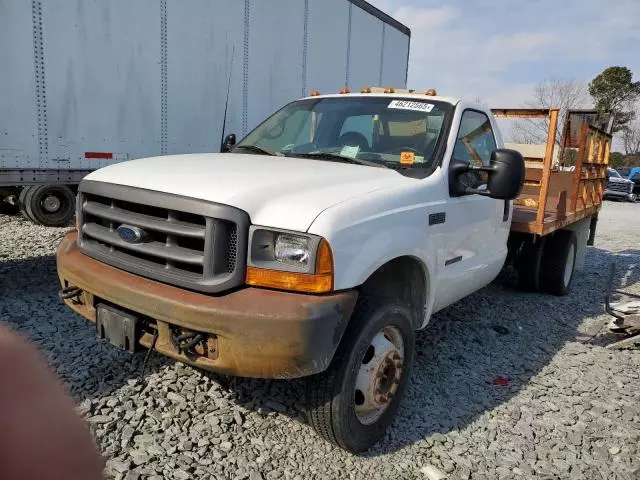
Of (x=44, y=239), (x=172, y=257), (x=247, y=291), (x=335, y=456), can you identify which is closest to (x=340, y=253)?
(x=247, y=291)

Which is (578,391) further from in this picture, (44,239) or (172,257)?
(44,239)

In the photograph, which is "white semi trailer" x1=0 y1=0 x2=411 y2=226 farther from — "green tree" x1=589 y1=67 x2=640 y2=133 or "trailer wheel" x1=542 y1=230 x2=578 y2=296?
"green tree" x1=589 y1=67 x2=640 y2=133

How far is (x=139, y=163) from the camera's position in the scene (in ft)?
10.9

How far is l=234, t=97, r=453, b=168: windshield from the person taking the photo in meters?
3.61

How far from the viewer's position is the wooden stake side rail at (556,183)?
4801 millimetres

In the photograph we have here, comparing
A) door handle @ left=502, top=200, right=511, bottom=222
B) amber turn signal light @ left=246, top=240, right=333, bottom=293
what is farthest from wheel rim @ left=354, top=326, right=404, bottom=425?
door handle @ left=502, top=200, right=511, bottom=222

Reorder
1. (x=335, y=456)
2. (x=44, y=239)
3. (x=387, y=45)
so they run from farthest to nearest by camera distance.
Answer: (x=387, y=45)
(x=44, y=239)
(x=335, y=456)

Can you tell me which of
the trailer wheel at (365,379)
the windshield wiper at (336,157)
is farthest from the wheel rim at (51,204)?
the trailer wheel at (365,379)

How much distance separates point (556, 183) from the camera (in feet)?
19.4

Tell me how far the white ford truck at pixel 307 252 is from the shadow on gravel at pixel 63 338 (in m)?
0.62

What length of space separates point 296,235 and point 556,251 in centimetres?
459

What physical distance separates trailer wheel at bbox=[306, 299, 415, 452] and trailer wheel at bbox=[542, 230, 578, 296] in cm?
365

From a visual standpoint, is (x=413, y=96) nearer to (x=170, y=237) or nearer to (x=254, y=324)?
(x=170, y=237)

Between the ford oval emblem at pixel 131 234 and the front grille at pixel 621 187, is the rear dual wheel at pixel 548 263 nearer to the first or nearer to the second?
the ford oval emblem at pixel 131 234
